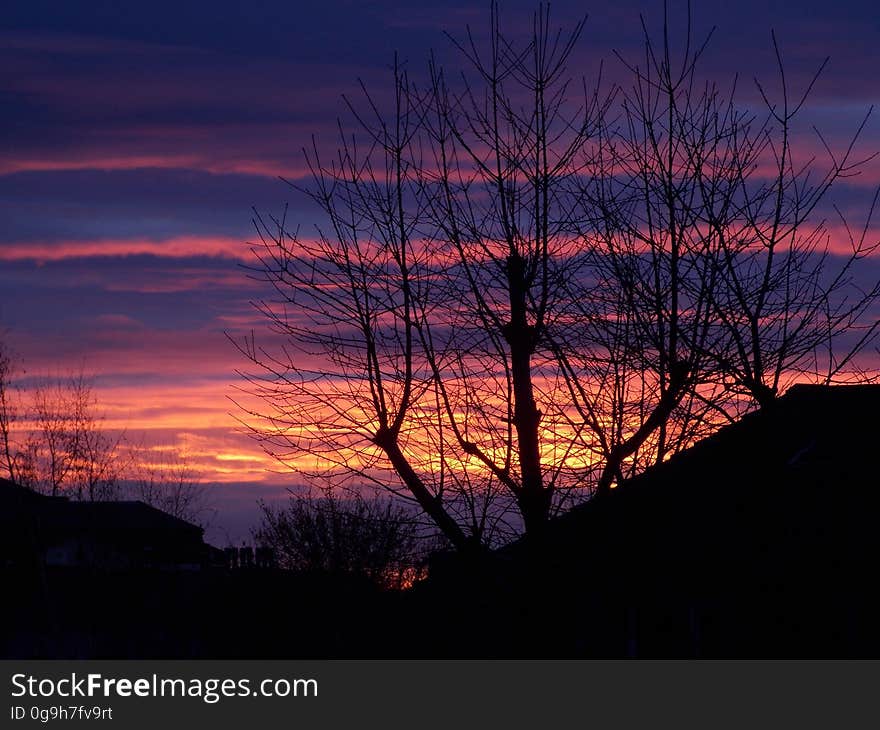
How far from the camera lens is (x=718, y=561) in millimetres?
16672

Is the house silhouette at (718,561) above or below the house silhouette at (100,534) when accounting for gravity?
below

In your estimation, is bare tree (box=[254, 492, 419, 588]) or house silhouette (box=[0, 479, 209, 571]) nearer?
bare tree (box=[254, 492, 419, 588])

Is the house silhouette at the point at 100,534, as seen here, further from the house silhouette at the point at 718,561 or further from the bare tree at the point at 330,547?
the house silhouette at the point at 718,561

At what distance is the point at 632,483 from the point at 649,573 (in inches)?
153

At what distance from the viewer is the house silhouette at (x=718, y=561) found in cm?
958

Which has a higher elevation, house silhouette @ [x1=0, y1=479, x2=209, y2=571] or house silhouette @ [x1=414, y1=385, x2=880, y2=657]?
house silhouette @ [x1=0, y1=479, x2=209, y2=571]

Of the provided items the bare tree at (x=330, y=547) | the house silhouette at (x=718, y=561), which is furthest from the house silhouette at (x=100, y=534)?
the house silhouette at (x=718, y=561)

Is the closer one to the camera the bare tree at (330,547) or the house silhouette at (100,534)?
the bare tree at (330,547)

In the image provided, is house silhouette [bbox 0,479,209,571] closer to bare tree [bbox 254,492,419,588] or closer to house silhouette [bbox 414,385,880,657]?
bare tree [bbox 254,492,419,588]

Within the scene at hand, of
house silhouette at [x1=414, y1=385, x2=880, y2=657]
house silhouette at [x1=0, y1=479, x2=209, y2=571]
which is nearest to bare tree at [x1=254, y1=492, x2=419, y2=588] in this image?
house silhouette at [x1=414, y1=385, x2=880, y2=657]

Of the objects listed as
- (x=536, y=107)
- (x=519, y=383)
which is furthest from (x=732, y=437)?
(x=536, y=107)

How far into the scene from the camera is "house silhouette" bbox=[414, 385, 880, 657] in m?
9.58

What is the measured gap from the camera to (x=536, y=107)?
9.67 m

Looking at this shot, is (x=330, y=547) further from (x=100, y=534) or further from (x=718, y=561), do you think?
(x=100, y=534)
